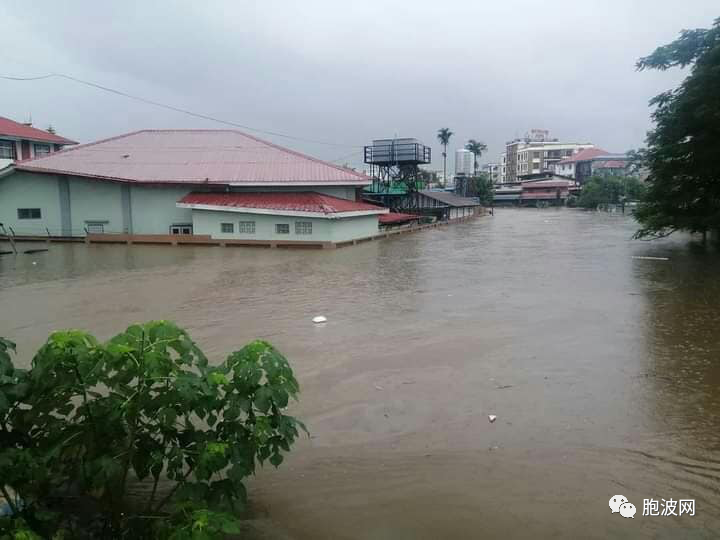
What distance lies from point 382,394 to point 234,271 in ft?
39.6

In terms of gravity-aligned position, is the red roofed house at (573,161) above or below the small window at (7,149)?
above

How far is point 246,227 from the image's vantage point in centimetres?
2680

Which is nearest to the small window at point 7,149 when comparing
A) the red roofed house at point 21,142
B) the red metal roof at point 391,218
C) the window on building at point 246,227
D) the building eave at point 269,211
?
the red roofed house at point 21,142

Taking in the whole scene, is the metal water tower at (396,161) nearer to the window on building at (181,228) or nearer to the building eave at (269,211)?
the building eave at (269,211)

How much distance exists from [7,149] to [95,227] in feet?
39.0

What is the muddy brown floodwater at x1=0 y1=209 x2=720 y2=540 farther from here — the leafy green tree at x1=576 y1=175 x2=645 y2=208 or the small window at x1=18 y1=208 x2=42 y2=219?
the leafy green tree at x1=576 y1=175 x2=645 y2=208

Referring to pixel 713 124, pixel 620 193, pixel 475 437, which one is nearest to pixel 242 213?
pixel 713 124

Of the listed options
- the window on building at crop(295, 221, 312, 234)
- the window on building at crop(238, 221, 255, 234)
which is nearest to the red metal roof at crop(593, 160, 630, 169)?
the window on building at crop(295, 221, 312, 234)

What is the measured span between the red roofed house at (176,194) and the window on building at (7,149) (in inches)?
262

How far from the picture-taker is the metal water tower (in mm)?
41500

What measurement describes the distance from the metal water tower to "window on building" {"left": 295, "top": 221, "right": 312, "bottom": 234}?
17.8 m

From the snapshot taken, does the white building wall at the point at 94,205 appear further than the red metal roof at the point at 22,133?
No

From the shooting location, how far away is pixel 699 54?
19.0 metres

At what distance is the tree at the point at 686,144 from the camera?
17.3 m
